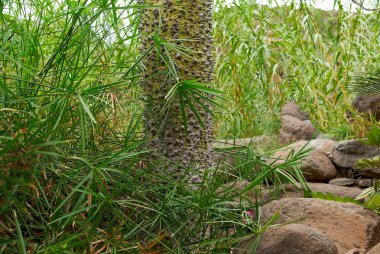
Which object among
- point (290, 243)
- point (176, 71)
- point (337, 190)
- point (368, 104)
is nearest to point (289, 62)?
point (368, 104)

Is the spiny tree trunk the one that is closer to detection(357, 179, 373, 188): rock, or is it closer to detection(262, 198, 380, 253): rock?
detection(262, 198, 380, 253): rock

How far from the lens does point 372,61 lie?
17.6 feet

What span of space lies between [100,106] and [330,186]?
6.49 feet

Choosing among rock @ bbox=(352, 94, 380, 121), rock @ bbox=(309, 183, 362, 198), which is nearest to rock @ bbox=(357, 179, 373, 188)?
rock @ bbox=(309, 183, 362, 198)

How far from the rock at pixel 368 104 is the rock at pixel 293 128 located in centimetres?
44

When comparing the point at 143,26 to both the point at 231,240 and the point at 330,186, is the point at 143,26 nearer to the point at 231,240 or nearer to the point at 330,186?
the point at 231,240

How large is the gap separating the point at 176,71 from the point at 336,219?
97 centimetres

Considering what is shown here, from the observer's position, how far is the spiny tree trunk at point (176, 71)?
228cm

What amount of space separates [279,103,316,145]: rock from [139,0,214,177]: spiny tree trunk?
2795 millimetres

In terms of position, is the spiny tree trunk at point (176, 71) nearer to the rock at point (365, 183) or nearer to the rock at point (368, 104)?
the rock at point (365, 183)

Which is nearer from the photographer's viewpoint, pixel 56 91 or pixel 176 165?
pixel 56 91

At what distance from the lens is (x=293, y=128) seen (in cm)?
516

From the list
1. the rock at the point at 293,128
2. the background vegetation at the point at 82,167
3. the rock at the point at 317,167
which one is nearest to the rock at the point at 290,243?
the background vegetation at the point at 82,167

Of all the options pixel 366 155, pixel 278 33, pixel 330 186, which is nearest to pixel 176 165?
pixel 330 186
